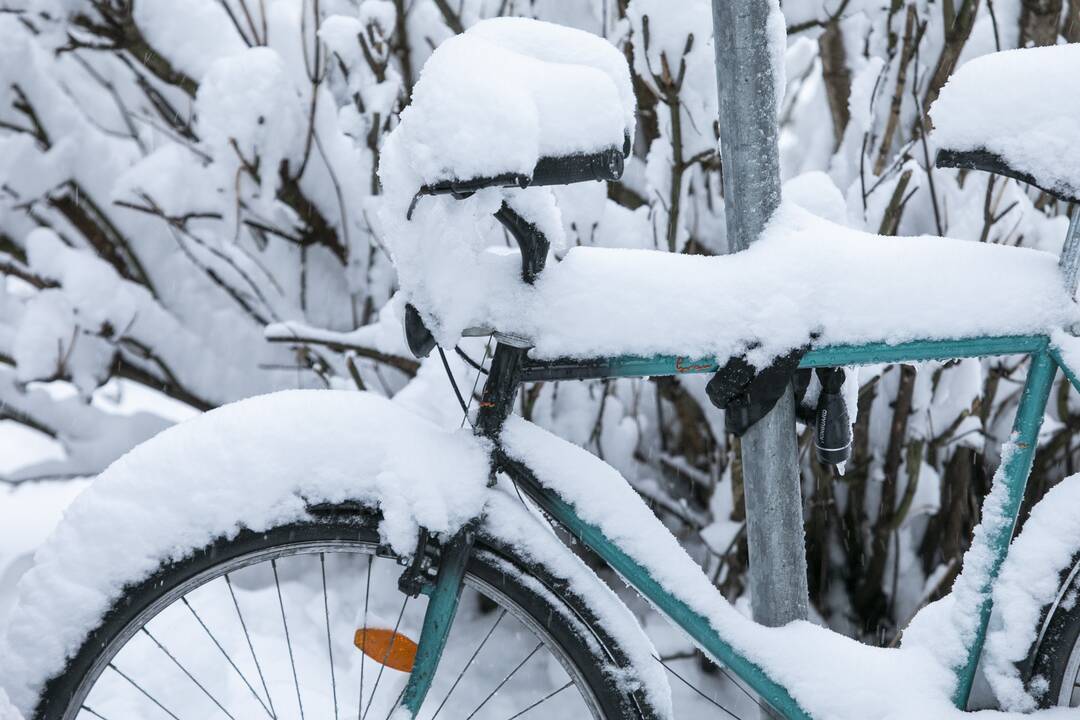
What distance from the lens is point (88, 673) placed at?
4.07ft

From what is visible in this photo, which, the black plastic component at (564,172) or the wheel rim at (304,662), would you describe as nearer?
the black plastic component at (564,172)

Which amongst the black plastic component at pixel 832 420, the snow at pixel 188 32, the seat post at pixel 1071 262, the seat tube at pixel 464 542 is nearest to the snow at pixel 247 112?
the snow at pixel 188 32

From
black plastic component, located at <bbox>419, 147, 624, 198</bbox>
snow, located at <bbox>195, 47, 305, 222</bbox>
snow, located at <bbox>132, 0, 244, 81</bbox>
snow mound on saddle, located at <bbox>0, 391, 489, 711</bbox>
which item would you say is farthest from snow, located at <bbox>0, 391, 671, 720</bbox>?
snow, located at <bbox>132, 0, 244, 81</bbox>

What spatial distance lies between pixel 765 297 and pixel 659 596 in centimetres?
44

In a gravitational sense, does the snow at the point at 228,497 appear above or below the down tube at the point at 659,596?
above

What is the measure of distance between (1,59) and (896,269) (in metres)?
2.23

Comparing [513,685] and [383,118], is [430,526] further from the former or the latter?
[383,118]

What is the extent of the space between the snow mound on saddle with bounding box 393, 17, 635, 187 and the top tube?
0.30 meters

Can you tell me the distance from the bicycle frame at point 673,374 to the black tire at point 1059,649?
0.26 feet

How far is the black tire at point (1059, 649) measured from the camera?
132 centimetres

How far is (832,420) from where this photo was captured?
1353mm

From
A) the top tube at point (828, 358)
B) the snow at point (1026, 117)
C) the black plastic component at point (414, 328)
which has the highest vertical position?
the snow at point (1026, 117)

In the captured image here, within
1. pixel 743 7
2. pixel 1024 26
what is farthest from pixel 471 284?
pixel 1024 26

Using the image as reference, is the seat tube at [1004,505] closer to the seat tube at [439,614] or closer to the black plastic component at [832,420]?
the black plastic component at [832,420]
